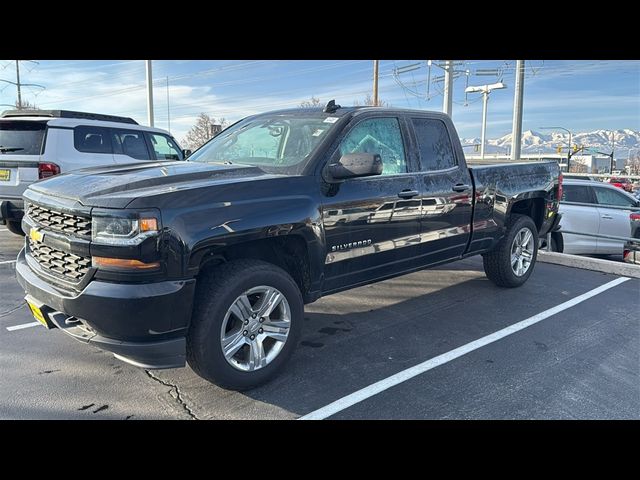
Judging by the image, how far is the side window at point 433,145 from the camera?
4.79m

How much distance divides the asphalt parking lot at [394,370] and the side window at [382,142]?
153cm

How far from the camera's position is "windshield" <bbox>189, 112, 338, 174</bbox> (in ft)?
12.9

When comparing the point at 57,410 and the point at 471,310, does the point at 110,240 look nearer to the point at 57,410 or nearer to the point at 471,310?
the point at 57,410

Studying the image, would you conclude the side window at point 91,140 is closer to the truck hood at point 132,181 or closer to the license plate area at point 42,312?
the truck hood at point 132,181

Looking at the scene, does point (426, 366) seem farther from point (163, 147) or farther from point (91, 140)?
point (163, 147)

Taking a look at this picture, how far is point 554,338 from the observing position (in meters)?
4.42

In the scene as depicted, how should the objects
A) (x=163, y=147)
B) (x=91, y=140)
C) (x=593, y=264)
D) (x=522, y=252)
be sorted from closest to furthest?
(x=522, y=252), (x=593, y=264), (x=91, y=140), (x=163, y=147)

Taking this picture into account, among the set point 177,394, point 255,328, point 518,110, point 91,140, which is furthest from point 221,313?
point 518,110

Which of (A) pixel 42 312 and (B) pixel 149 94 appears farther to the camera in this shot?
(B) pixel 149 94

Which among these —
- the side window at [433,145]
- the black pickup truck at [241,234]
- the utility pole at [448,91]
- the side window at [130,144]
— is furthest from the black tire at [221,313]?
the utility pole at [448,91]

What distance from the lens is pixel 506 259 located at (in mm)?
5777

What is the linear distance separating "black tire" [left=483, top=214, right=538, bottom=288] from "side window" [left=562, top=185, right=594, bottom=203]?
13.5 feet

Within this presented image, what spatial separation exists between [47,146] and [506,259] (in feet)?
22.4

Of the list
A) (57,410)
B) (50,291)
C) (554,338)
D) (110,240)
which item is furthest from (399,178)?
(57,410)
